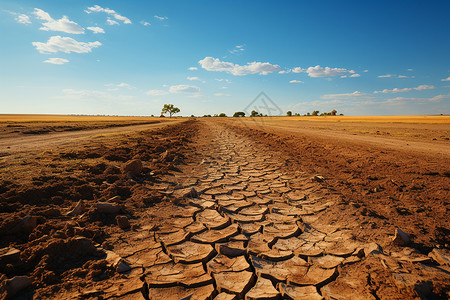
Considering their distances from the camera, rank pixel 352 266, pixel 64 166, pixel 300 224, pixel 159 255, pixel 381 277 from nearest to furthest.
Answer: pixel 381 277, pixel 352 266, pixel 159 255, pixel 300 224, pixel 64 166

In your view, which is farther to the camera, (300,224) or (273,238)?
(300,224)

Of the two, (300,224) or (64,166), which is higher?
(64,166)

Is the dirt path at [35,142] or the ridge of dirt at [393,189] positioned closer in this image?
the ridge of dirt at [393,189]

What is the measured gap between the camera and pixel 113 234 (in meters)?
2.36

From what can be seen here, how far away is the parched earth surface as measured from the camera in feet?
5.33

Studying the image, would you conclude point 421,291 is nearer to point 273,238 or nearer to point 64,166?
point 273,238

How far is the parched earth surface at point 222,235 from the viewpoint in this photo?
162 centimetres

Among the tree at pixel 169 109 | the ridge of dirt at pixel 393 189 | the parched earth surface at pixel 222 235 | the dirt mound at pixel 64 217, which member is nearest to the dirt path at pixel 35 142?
the dirt mound at pixel 64 217

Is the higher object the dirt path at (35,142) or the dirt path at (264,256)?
the dirt path at (35,142)

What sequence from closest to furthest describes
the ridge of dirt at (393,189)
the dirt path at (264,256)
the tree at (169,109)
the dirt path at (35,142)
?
the dirt path at (264,256), the ridge of dirt at (393,189), the dirt path at (35,142), the tree at (169,109)

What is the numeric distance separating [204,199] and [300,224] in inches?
59.2

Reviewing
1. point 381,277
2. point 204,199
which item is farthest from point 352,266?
point 204,199

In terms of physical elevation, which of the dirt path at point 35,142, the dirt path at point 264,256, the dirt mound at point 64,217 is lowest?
the dirt path at point 264,256

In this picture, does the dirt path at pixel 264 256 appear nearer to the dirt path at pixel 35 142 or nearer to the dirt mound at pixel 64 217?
the dirt mound at pixel 64 217
